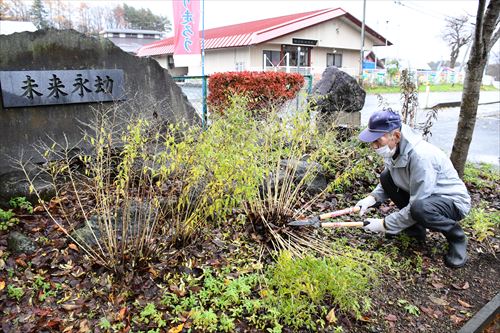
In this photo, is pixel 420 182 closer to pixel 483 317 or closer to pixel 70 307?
pixel 483 317

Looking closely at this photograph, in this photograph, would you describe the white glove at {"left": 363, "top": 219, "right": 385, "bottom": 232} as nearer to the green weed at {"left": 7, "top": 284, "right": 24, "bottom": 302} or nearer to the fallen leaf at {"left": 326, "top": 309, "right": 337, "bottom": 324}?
the fallen leaf at {"left": 326, "top": 309, "right": 337, "bottom": 324}

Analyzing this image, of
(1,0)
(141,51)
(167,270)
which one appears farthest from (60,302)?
(1,0)

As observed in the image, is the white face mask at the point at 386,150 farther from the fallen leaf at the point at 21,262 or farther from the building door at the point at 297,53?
the building door at the point at 297,53

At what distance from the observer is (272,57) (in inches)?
979

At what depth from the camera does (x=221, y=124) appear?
340 cm

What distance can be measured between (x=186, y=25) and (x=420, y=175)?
8652mm

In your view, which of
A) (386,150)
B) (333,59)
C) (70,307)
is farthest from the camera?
(333,59)

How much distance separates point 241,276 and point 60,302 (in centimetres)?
126

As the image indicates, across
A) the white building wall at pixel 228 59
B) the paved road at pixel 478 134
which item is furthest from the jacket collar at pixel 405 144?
the white building wall at pixel 228 59

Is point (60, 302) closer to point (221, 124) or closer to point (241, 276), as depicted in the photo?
point (241, 276)

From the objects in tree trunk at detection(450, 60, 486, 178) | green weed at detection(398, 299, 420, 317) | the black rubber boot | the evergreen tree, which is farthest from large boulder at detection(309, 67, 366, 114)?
the evergreen tree

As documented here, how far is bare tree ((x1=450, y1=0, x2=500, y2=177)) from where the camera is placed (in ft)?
15.3

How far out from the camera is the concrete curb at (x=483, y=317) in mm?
2846

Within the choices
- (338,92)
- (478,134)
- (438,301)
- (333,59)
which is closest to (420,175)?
(438,301)
